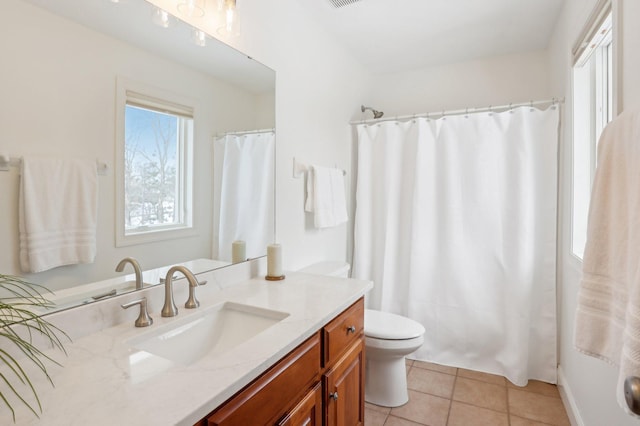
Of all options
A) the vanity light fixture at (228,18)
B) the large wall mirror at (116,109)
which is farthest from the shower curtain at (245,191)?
the vanity light fixture at (228,18)

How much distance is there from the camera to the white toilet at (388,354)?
1943mm

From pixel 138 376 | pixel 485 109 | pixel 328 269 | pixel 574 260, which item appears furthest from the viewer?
pixel 485 109

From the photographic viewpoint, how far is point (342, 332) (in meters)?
1.35

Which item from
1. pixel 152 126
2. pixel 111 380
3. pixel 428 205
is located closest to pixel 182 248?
pixel 152 126

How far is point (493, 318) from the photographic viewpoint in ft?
7.97

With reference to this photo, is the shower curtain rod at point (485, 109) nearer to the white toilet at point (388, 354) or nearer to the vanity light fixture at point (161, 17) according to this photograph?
the white toilet at point (388, 354)

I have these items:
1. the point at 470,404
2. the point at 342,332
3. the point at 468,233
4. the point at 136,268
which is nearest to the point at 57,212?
the point at 136,268

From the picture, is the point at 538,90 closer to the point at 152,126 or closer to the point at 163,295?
the point at 152,126

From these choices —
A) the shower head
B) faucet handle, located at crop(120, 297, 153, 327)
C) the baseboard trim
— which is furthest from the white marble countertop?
the shower head

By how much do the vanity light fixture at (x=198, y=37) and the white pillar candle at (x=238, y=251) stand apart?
0.87 m

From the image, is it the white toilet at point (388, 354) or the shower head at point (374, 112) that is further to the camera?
the shower head at point (374, 112)

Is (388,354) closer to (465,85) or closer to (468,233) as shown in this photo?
(468,233)

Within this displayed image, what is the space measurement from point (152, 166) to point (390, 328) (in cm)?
155

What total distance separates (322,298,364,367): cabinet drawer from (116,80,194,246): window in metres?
0.69
